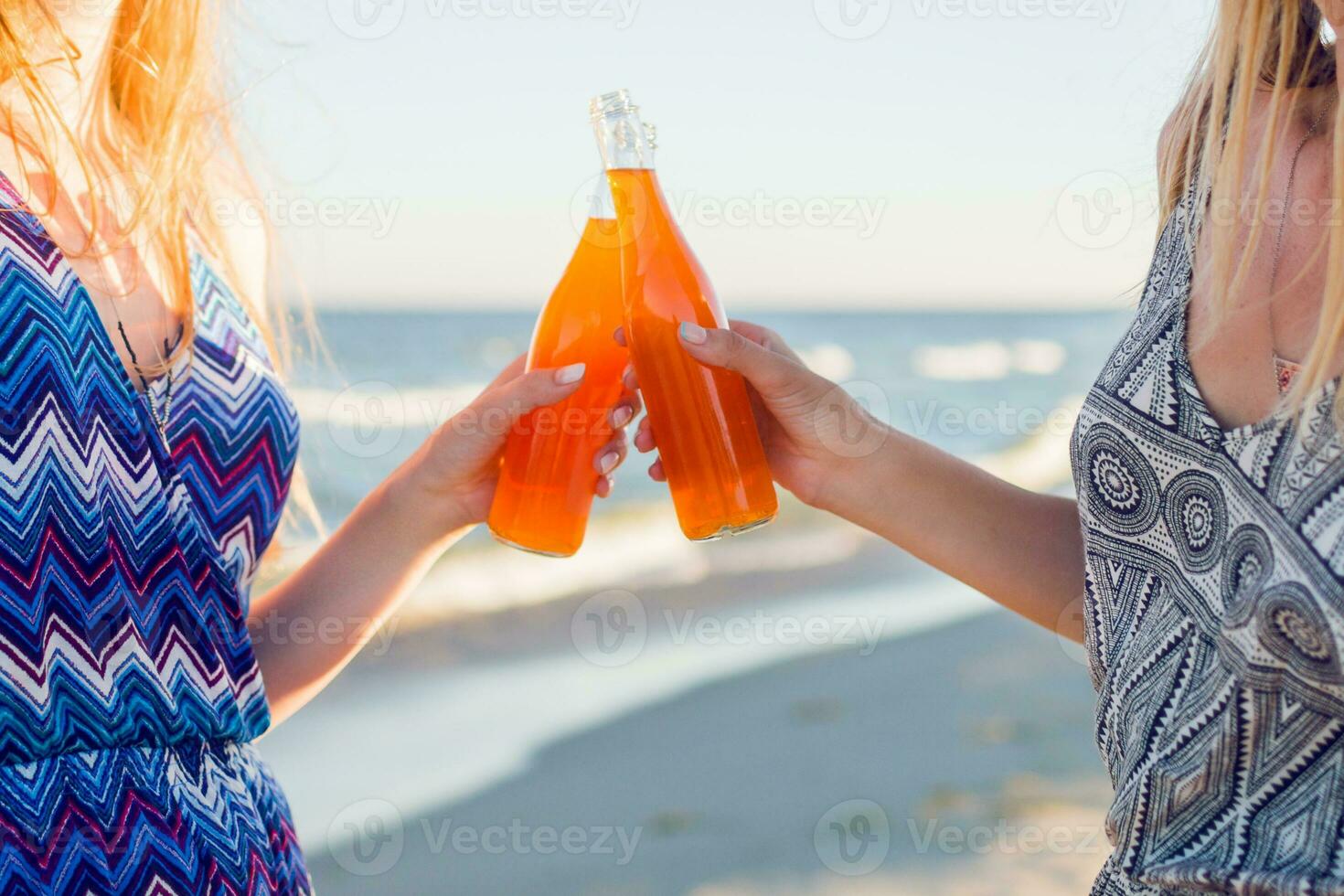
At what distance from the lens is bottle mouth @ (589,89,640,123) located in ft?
5.43

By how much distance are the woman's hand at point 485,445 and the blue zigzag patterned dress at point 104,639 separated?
38 cm

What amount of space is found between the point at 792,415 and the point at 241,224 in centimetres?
95

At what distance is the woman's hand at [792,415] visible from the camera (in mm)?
1613

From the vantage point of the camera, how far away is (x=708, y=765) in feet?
12.9

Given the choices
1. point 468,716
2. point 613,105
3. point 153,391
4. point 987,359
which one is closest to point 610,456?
point 613,105

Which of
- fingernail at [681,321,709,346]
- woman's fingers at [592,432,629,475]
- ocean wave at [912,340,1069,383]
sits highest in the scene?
fingernail at [681,321,709,346]

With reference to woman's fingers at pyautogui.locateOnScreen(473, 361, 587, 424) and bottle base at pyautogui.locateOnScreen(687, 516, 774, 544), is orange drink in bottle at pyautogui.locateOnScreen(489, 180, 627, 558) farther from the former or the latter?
bottle base at pyautogui.locateOnScreen(687, 516, 774, 544)

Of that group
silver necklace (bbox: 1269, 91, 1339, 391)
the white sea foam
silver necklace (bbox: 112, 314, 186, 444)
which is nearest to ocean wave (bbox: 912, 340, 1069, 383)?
the white sea foam

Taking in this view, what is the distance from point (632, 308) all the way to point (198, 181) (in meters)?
0.68

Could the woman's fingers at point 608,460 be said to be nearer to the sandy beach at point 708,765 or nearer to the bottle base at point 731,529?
the bottle base at point 731,529

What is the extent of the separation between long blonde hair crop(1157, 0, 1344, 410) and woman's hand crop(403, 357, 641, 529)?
0.81m

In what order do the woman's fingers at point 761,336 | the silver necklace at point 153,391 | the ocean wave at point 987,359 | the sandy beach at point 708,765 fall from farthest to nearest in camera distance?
the ocean wave at point 987,359 → the sandy beach at point 708,765 → the woman's fingers at point 761,336 → the silver necklace at point 153,391

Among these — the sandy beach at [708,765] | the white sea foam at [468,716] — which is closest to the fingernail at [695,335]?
the sandy beach at [708,765]

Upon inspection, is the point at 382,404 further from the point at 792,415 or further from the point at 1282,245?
the point at 1282,245
